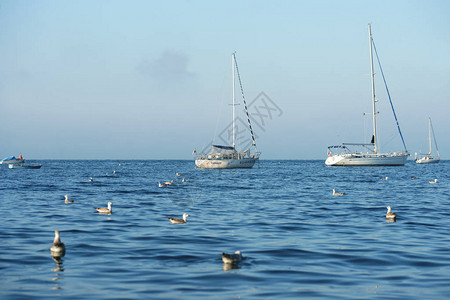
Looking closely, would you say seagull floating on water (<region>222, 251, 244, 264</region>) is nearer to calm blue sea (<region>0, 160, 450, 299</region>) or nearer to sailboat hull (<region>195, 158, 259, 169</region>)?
calm blue sea (<region>0, 160, 450, 299</region>)

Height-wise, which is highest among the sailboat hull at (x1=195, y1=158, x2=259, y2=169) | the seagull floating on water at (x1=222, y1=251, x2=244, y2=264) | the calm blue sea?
the sailboat hull at (x1=195, y1=158, x2=259, y2=169)

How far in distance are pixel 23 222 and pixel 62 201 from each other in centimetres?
1353

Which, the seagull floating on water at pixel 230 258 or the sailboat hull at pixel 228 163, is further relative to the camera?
the sailboat hull at pixel 228 163

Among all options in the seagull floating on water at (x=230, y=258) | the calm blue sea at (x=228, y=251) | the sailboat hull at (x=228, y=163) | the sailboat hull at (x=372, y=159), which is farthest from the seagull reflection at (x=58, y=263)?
the sailboat hull at (x=372, y=159)

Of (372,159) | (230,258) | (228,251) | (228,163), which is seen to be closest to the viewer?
(230,258)

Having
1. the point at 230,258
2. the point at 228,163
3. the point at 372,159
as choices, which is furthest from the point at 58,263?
the point at 372,159

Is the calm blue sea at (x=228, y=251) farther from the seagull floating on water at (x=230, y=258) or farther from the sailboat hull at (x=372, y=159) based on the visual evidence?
the sailboat hull at (x=372, y=159)

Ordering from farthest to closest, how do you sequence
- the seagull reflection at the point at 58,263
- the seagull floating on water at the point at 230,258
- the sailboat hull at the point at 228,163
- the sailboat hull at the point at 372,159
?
the sailboat hull at the point at 372,159, the sailboat hull at the point at 228,163, the seagull floating on water at the point at 230,258, the seagull reflection at the point at 58,263

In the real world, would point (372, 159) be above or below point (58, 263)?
above

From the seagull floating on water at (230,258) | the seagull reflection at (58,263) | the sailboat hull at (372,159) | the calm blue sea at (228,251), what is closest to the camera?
the calm blue sea at (228,251)

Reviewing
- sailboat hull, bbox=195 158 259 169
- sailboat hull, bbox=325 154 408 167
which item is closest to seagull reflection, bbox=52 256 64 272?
sailboat hull, bbox=195 158 259 169

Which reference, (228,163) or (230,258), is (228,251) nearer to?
(230,258)

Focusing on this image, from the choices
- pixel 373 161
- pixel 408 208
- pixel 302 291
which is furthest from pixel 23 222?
pixel 373 161

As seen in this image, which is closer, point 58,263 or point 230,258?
point 230,258
